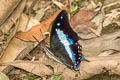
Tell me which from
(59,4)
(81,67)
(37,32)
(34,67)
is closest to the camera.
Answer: (81,67)

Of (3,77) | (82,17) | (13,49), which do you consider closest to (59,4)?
(82,17)

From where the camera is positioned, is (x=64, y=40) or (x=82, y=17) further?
(x=82, y=17)

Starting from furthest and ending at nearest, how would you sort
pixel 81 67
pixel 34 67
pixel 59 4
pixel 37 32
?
1. pixel 59 4
2. pixel 37 32
3. pixel 34 67
4. pixel 81 67

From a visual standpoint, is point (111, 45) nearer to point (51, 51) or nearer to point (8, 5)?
point (51, 51)

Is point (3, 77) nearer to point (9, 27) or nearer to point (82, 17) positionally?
point (9, 27)

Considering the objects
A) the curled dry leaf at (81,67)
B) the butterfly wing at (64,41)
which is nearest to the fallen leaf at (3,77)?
the curled dry leaf at (81,67)

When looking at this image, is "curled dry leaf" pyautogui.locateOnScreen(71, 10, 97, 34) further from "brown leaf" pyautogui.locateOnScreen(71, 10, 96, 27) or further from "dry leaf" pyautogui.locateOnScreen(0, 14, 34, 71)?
"dry leaf" pyautogui.locateOnScreen(0, 14, 34, 71)

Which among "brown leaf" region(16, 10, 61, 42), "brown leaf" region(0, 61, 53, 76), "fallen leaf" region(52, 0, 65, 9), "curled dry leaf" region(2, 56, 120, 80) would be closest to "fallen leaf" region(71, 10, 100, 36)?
"fallen leaf" region(52, 0, 65, 9)
